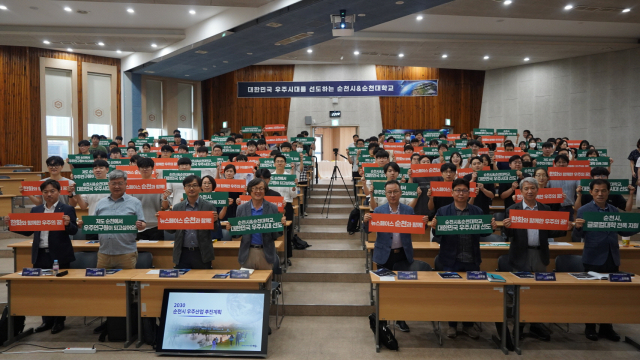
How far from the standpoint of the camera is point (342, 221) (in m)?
7.91

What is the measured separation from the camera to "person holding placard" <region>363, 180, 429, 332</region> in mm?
4457

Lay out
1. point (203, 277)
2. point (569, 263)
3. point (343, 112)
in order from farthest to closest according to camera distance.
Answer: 1. point (343, 112)
2. point (569, 263)
3. point (203, 277)

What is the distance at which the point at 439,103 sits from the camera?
1664cm

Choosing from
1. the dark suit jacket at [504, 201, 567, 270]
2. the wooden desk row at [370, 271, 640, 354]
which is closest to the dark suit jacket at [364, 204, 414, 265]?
the wooden desk row at [370, 271, 640, 354]

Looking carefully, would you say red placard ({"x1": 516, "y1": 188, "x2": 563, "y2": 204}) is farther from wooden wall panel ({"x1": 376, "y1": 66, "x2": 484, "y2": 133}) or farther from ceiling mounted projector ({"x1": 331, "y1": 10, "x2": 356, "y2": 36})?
wooden wall panel ({"x1": 376, "y1": 66, "x2": 484, "y2": 133})

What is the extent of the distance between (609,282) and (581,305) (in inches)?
12.9

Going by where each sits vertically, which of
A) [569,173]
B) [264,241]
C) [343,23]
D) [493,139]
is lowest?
[264,241]

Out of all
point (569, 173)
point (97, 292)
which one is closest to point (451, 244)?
point (569, 173)

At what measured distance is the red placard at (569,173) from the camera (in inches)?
233

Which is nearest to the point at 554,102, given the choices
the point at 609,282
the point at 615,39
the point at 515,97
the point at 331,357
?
the point at 515,97

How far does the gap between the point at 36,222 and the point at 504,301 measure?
4.63m

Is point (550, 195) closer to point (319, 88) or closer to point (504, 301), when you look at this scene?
point (504, 301)

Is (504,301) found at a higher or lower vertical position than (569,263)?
lower

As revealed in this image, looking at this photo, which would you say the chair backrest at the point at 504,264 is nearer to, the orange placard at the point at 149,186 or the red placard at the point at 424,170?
the red placard at the point at 424,170
